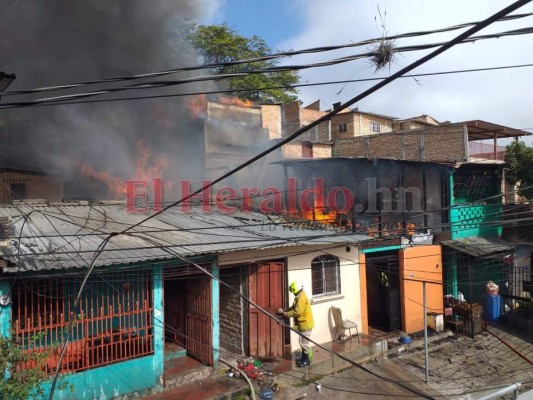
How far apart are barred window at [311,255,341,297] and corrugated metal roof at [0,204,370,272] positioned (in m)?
0.79

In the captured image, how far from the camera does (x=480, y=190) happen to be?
18.0 m

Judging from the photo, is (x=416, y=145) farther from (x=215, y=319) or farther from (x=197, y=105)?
(x=215, y=319)

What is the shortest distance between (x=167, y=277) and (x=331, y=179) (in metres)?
8.94

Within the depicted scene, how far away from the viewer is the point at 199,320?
981 centimetres

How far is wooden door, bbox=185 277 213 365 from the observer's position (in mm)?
9531

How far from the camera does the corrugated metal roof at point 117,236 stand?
22.3 ft

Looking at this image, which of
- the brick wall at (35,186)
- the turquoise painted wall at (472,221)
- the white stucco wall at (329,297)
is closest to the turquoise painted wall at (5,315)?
the white stucco wall at (329,297)

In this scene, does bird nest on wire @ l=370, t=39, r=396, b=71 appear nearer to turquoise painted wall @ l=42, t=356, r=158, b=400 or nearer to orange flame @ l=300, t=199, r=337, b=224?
turquoise painted wall @ l=42, t=356, r=158, b=400

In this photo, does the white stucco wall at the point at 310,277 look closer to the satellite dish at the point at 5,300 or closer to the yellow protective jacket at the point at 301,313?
the yellow protective jacket at the point at 301,313

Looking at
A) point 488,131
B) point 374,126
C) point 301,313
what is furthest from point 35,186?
point 374,126

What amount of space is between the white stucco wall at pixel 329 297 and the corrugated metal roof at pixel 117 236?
0.70 m

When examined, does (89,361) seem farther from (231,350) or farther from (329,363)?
(329,363)

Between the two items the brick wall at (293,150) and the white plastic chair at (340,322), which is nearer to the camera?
the white plastic chair at (340,322)

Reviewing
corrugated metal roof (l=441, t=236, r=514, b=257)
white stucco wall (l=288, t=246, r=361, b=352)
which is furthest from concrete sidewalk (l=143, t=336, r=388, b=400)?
corrugated metal roof (l=441, t=236, r=514, b=257)
